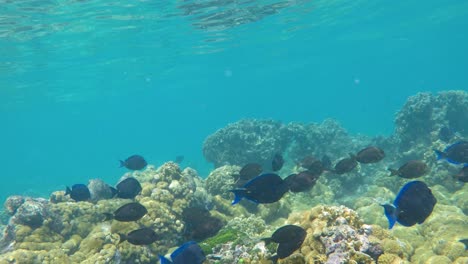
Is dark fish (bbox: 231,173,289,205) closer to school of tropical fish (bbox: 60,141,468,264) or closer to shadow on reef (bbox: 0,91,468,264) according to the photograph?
school of tropical fish (bbox: 60,141,468,264)

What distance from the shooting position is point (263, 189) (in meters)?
5.50

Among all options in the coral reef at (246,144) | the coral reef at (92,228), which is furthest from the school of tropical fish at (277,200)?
the coral reef at (246,144)

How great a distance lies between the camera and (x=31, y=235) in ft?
32.4

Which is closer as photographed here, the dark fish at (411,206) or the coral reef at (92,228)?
the dark fish at (411,206)

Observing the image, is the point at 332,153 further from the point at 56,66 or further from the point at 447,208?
the point at 56,66

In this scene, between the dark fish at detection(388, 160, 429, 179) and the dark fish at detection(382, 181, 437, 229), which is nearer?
the dark fish at detection(382, 181, 437, 229)

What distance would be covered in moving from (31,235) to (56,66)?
3289 cm

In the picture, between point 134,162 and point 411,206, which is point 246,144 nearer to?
point 134,162

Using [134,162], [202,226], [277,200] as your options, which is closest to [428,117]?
[134,162]

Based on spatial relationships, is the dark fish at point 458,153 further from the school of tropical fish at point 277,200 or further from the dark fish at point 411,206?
the dark fish at point 411,206

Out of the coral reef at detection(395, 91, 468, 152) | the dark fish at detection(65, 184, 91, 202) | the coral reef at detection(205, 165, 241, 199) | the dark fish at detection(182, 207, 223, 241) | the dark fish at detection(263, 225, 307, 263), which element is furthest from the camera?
the coral reef at detection(395, 91, 468, 152)

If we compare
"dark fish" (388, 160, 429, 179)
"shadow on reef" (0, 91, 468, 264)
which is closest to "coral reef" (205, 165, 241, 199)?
"shadow on reef" (0, 91, 468, 264)

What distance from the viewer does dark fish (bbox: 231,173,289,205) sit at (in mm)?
5414

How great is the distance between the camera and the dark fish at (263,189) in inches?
213
